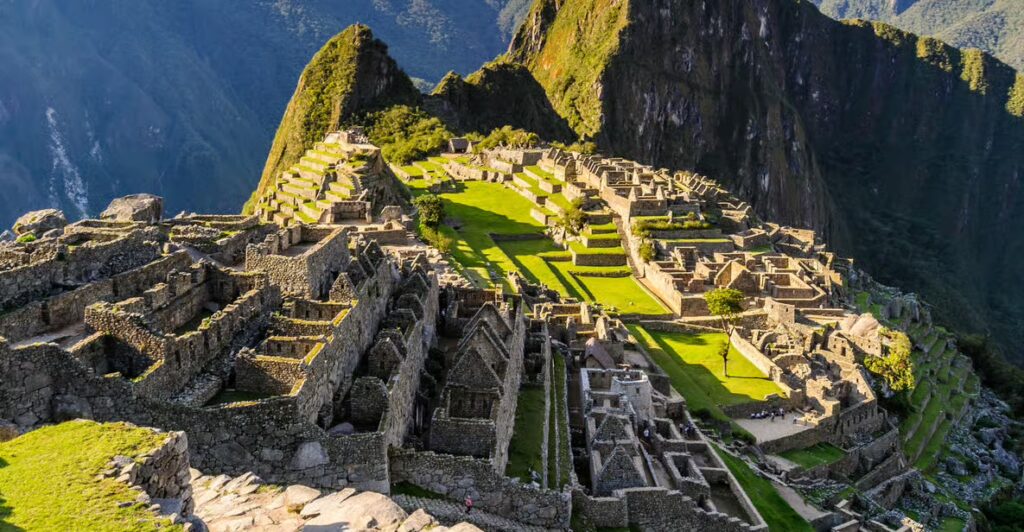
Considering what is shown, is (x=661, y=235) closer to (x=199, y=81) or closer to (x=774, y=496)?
(x=774, y=496)

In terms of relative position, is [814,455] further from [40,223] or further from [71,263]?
[40,223]

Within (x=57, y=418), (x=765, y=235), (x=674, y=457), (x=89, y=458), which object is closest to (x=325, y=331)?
(x=57, y=418)

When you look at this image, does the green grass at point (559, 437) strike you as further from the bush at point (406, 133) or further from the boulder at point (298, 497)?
the bush at point (406, 133)

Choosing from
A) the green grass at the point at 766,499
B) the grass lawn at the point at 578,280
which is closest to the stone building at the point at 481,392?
the green grass at the point at 766,499

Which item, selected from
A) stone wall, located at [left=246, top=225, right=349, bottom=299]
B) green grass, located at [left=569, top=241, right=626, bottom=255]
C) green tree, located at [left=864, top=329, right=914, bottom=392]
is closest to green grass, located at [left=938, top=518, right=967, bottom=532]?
green tree, located at [left=864, top=329, right=914, bottom=392]

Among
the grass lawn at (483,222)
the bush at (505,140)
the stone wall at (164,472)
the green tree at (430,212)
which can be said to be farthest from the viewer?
the bush at (505,140)

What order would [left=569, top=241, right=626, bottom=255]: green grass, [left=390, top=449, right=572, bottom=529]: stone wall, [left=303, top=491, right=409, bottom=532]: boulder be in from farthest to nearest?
[left=569, top=241, right=626, bottom=255]: green grass < [left=390, top=449, right=572, bottom=529]: stone wall < [left=303, top=491, right=409, bottom=532]: boulder

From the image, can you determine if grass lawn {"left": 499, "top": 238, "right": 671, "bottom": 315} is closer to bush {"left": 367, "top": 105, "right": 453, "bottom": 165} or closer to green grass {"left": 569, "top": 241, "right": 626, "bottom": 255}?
green grass {"left": 569, "top": 241, "right": 626, "bottom": 255}
